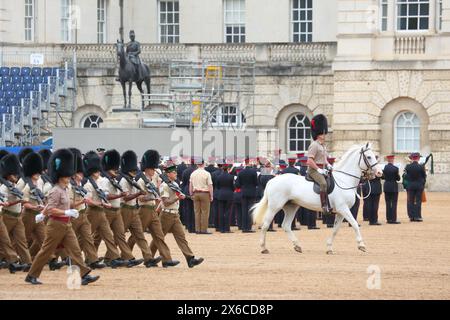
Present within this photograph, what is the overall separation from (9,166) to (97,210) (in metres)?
1.38

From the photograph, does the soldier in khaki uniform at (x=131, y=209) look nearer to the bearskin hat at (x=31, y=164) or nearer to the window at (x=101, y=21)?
the bearskin hat at (x=31, y=164)

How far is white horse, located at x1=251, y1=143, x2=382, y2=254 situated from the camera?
82.4 ft

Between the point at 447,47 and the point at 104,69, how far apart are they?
11.4 meters

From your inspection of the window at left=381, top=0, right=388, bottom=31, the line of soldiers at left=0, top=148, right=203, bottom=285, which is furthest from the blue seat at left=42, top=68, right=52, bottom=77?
the line of soldiers at left=0, top=148, right=203, bottom=285

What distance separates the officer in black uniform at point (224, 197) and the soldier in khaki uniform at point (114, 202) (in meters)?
9.73

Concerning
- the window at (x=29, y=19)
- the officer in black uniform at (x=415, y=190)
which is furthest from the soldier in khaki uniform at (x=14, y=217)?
the window at (x=29, y=19)

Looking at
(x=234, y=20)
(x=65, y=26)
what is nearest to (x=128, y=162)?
(x=65, y=26)

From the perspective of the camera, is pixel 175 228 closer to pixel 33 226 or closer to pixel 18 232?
pixel 33 226

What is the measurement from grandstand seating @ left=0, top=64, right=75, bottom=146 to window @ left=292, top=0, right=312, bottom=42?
7.57 metres

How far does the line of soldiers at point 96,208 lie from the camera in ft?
68.4

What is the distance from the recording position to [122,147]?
124 ft

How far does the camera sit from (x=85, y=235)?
20.4 metres

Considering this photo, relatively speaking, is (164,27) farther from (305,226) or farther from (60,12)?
(305,226)

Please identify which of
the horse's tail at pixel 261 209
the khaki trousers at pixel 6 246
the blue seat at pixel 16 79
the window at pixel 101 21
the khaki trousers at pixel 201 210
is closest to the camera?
the khaki trousers at pixel 6 246
